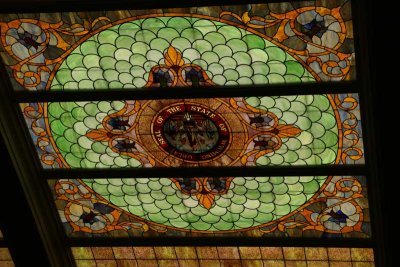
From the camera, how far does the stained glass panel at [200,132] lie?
27.2 ft

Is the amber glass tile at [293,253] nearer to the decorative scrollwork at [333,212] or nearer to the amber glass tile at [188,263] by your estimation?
the decorative scrollwork at [333,212]

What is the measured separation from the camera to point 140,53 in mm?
8117

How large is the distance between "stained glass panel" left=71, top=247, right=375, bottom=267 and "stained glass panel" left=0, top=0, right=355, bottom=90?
197cm

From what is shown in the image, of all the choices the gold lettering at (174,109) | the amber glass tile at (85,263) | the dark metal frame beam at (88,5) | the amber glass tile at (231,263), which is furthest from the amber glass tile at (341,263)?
the dark metal frame beam at (88,5)

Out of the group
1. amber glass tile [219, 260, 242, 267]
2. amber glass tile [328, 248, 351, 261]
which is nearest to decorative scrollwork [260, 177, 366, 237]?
amber glass tile [328, 248, 351, 261]

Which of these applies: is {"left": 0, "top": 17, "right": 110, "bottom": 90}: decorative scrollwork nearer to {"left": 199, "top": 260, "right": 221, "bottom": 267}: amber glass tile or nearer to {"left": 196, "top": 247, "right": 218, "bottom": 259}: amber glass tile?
{"left": 196, "top": 247, "right": 218, "bottom": 259}: amber glass tile

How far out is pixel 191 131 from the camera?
858 cm

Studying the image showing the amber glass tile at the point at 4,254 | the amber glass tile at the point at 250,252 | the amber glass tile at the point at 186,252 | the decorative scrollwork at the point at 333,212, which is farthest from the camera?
the amber glass tile at the point at 4,254

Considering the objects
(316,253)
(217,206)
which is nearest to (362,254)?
(316,253)

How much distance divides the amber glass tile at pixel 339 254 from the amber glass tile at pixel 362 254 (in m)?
0.05

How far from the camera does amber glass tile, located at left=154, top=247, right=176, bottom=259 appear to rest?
31.4ft

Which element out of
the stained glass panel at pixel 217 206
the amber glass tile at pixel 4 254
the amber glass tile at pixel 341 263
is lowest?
the amber glass tile at pixel 341 263

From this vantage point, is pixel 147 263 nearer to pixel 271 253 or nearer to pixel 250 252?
pixel 250 252

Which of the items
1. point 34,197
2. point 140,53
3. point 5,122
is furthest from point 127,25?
point 34,197
